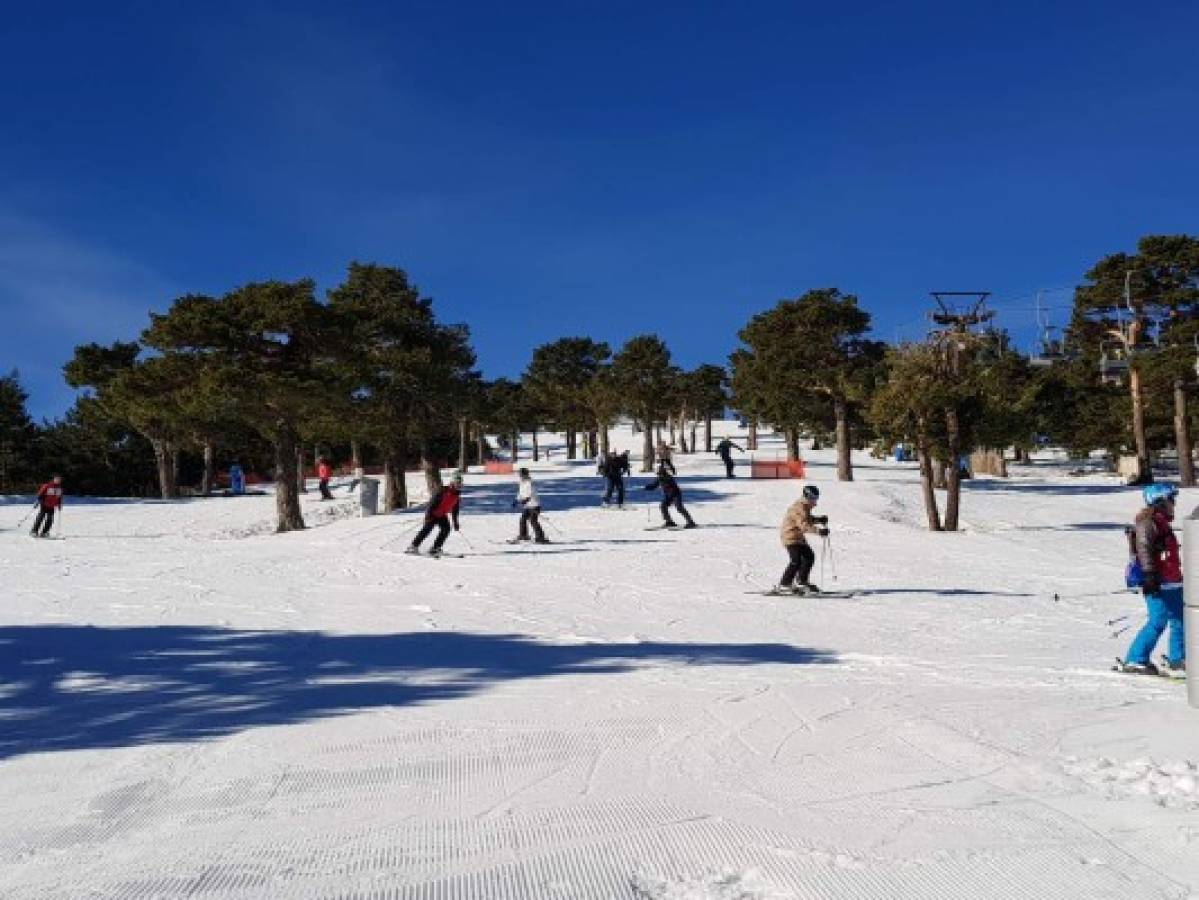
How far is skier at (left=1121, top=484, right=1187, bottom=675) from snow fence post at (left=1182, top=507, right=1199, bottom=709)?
1633mm

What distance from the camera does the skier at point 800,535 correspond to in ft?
41.4

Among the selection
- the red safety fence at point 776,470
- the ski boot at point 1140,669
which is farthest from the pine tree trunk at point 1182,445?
the ski boot at point 1140,669

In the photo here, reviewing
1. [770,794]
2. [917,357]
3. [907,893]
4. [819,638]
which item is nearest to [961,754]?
[770,794]

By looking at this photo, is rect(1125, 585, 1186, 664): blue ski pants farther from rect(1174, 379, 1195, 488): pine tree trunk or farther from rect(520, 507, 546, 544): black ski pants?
rect(1174, 379, 1195, 488): pine tree trunk

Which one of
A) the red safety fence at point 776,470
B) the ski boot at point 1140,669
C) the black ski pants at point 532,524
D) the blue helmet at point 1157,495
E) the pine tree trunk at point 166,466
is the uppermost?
the pine tree trunk at point 166,466

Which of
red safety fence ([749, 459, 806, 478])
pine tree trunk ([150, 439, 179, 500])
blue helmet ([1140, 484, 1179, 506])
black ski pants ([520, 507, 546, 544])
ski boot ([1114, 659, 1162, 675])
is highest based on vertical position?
pine tree trunk ([150, 439, 179, 500])

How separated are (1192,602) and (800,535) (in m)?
6.83

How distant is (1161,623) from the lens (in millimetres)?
7883

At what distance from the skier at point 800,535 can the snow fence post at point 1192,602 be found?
628cm

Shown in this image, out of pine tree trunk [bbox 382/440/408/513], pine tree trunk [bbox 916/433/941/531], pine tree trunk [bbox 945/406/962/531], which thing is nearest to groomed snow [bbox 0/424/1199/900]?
pine tree trunk [bbox 945/406/962/531]

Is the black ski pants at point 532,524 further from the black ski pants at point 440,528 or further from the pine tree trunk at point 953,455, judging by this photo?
the pine tree trunk at point 953,455

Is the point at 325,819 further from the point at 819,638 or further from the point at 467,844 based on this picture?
the point at 819,638

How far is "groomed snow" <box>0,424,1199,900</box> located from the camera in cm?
A: 355

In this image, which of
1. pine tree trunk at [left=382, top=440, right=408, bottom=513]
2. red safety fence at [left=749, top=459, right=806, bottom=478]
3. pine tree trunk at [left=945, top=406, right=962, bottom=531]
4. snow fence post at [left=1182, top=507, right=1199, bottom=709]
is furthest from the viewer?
red safety fence at [left=749, top=459, right=806, bottom=478]
